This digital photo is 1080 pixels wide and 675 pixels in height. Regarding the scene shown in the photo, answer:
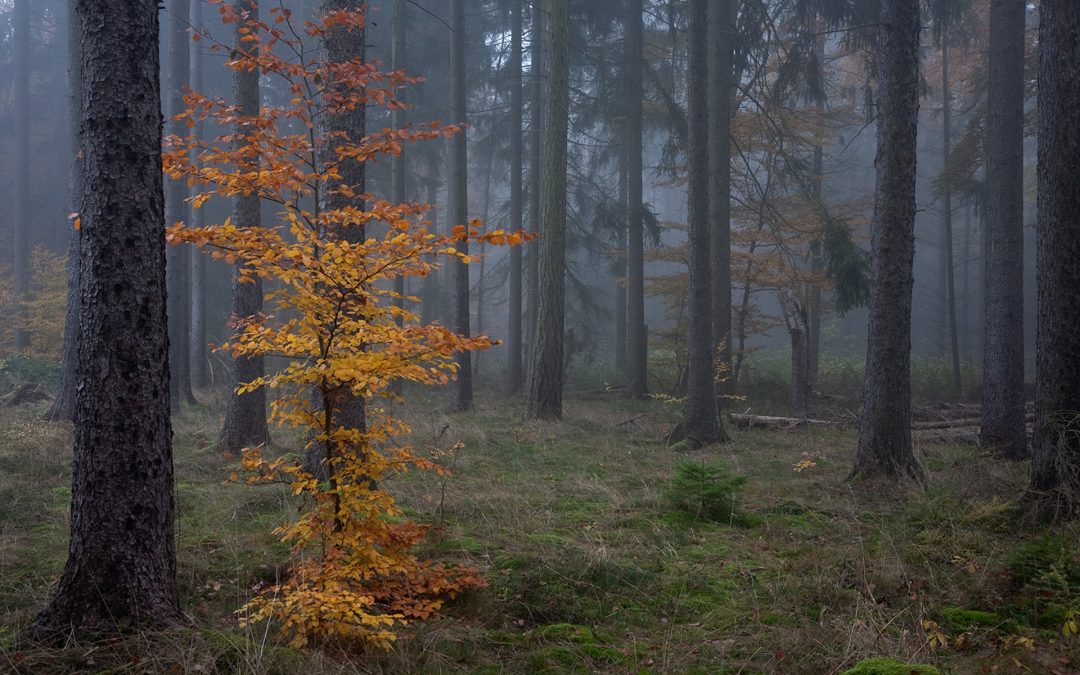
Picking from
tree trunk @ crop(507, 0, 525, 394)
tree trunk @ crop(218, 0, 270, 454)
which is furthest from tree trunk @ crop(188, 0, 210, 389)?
tree trunk @ crop(218, 0, 270, 454)

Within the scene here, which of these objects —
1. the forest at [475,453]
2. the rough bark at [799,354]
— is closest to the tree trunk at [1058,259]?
the forest at [475,453]

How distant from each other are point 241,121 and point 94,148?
1312 millimetres

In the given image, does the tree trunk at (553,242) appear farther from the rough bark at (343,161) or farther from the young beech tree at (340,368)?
the young beech tree at (340,368)

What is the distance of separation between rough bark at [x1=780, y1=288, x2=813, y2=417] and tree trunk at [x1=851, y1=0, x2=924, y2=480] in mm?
6116

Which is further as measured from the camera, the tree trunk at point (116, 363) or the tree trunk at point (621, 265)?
the tree trunk at point (621, 265)

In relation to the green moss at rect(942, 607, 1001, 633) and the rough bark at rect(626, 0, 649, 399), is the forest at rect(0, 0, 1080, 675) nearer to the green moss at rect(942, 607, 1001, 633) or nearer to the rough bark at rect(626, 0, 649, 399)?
the green moss at rect(942, 607, 1001, 633)

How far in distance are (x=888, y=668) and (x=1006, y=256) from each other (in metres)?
9.00

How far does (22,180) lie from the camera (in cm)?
2455

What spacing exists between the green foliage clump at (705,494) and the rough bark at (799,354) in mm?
7857

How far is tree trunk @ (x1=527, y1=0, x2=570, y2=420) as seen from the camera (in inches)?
547

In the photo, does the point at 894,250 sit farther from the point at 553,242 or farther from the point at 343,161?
the point at 553,242

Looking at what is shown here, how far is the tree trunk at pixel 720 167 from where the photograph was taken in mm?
15234

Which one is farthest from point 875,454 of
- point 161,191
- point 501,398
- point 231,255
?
point 501,398

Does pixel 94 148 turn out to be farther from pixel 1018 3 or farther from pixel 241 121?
pixel 1018 3
